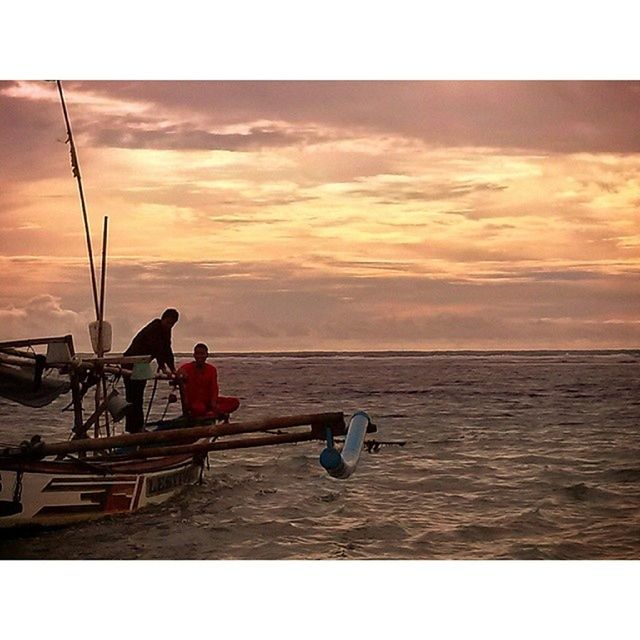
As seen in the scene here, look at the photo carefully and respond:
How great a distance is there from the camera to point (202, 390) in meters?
5.74

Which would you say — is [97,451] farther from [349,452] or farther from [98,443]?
[349,452]

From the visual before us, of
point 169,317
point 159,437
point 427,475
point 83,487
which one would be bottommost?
point 83,487

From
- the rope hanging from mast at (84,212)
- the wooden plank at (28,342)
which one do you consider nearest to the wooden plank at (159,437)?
the wooden plank at (28,342)

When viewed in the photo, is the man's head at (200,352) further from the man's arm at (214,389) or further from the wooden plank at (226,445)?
the wooden plank at (226,445)

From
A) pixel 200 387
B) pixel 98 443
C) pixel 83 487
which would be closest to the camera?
pixel 98 443

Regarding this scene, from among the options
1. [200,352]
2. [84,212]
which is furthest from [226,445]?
[84,212]

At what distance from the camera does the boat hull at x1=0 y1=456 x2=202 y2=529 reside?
5438 millimetres

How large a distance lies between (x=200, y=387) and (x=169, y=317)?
13.9 inches

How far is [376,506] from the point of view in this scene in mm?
5594

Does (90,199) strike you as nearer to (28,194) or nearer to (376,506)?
(28,194)

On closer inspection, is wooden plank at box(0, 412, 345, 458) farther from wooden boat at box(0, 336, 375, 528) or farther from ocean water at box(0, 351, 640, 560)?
ocean water at box(0, 351, 640, 560)

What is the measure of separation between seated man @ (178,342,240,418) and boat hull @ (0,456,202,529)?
0.81 ft

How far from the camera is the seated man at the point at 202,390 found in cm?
568

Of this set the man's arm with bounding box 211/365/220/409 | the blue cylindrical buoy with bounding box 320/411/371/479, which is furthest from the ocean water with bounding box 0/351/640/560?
the blue cylindrical buoy with bounding box 320/411/371/479
